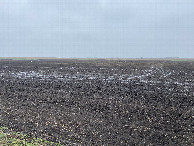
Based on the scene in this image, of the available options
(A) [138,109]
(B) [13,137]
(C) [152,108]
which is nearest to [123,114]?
(A) [138,109]

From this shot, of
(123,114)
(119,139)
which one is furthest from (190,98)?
(119,139)

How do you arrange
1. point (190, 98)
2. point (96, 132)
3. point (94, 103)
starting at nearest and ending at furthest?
point (96, 132)
point (94, 103)
point (190, 98)

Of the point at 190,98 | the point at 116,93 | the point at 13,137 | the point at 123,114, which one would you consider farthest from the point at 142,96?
the point at 13,137

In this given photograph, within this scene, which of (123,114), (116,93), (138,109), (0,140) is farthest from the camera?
(116,93)

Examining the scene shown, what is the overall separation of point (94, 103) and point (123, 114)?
2.65 metres

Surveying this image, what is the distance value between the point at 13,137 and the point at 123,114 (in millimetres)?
5537

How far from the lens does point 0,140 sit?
8.36m

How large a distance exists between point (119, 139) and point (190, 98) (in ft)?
27.9

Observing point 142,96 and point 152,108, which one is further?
point 142,96

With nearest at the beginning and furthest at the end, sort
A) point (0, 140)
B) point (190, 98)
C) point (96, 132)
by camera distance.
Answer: point (0, 140) → point (96, 132) → point (190, 98)

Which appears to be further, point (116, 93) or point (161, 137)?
point (116, 93)

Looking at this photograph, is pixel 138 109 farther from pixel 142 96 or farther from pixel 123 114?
pixel 142 96

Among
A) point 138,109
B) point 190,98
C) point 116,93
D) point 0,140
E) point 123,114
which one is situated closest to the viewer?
point 0,140

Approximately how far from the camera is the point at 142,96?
15.5 meters
